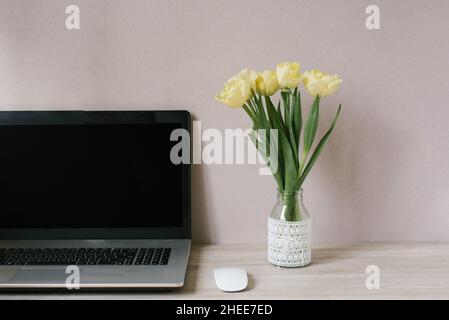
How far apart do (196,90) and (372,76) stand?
460 mm

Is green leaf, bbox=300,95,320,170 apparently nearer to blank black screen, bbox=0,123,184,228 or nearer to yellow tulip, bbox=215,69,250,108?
yellow tulip, bbox=215,69,250,108

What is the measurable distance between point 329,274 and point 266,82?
448 mm

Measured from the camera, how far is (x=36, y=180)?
50.2 inches

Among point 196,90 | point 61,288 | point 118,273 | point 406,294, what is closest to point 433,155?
point 406,294

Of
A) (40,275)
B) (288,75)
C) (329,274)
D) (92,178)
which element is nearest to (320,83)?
(288,75)

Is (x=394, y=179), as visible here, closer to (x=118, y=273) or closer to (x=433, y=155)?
(x=433, y=155)

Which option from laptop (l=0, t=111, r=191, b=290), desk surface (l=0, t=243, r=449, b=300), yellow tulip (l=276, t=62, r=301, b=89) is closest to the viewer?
desk surface (l=0, t=243, r=449, b=300)

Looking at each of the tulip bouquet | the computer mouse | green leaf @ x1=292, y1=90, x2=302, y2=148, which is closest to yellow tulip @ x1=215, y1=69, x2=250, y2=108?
the tulip bouquet

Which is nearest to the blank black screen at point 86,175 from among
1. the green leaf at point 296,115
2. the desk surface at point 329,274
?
the desk surface at point 329,274

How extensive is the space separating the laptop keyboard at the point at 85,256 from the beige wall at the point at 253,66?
210 millimetres

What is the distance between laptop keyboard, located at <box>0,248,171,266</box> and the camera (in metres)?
1.12

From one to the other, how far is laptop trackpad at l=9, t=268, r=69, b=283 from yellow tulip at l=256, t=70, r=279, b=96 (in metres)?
0.58

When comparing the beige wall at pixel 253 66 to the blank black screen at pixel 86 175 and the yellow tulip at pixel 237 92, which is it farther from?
the yellow tulip at pixel 237 92

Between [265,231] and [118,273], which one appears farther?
[265,231]
